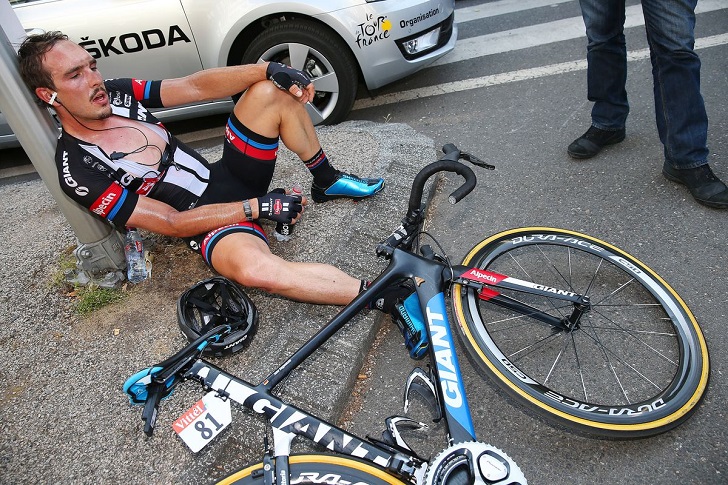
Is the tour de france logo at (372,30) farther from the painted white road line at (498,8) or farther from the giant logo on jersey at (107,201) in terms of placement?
the painted white road line at (498,8)

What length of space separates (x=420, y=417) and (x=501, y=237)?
956 mm

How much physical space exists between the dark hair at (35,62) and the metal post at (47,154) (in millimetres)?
40

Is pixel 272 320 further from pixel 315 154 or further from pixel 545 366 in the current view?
pixel 545 366

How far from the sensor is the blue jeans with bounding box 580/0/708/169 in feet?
9.58

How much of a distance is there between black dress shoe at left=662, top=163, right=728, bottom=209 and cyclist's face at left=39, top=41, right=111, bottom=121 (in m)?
3.41

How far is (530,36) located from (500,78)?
990 millimetres

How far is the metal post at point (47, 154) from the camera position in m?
2.50

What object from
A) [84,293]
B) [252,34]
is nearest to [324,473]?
[84,293]

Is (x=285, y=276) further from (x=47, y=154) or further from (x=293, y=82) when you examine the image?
(x=47, y=154)

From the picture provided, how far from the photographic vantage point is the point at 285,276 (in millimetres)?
2672

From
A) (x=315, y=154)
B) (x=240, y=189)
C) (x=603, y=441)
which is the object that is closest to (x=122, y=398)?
(x=240, y=189)

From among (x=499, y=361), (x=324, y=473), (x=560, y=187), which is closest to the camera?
(x=324, y=473)

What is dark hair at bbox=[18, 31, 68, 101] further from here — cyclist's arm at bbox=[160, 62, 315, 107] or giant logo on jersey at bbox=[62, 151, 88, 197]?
cyclist's arm at bbox=[160, 62, 315, 107]

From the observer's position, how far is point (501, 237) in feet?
8.53
